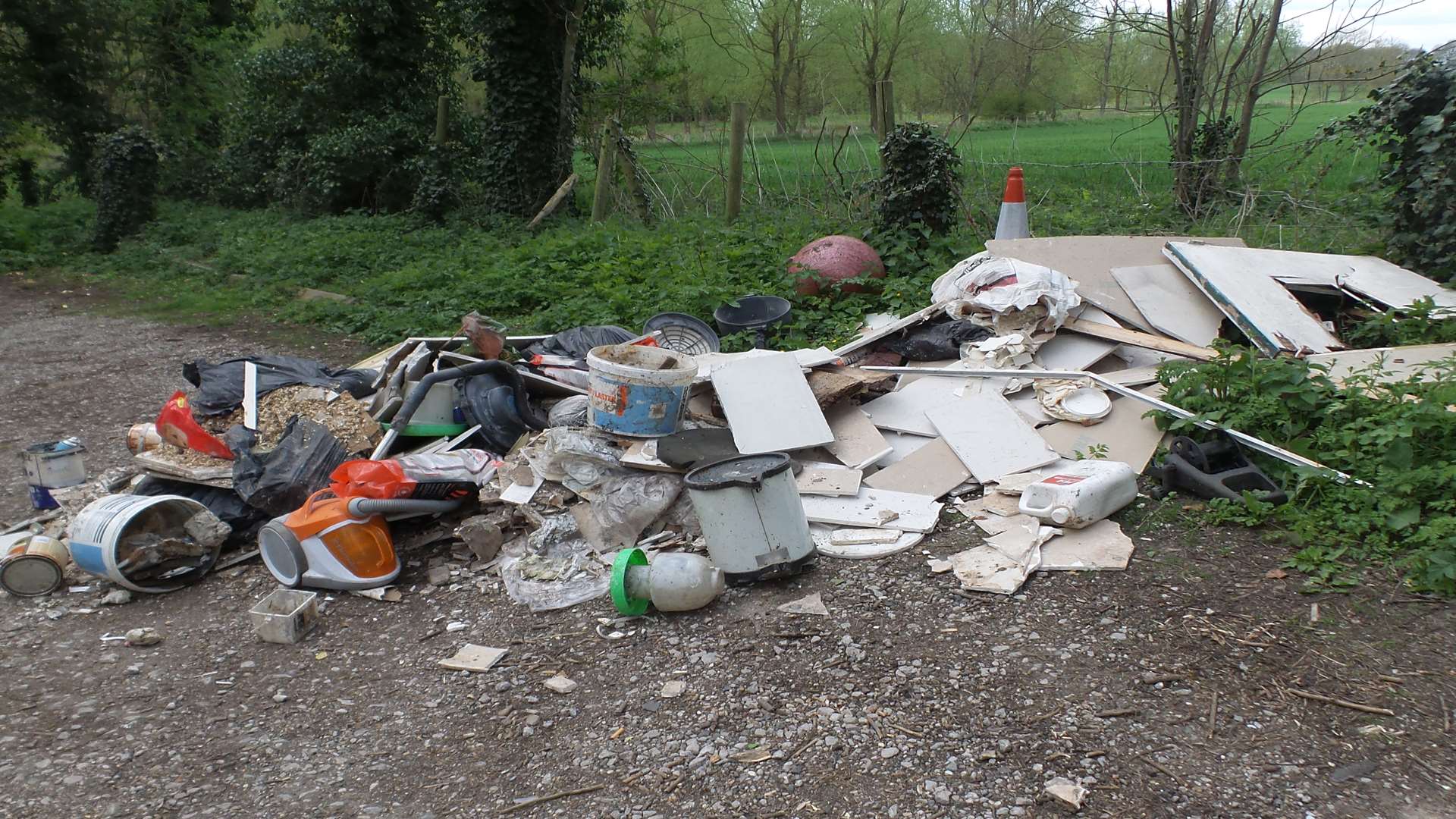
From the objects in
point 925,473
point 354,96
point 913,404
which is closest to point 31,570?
point 925,473

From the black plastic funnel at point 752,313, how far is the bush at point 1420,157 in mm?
3750

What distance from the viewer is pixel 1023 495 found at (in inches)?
151

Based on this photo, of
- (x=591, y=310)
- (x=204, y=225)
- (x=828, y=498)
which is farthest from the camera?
(x=204, y=225)

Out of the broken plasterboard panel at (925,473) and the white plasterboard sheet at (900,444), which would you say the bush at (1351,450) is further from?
the white plasterboard sheet at (900,444)

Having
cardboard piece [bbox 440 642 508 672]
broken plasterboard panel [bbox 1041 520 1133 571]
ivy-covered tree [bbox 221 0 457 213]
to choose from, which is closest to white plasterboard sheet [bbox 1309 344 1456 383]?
broken plasterboard panel [bbox 1041 520 1133 571]

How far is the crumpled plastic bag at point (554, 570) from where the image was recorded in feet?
11.9

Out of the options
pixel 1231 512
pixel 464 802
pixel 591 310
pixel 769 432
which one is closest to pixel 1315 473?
pixel 1231 512

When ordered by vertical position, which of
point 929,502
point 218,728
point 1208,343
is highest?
point 1208,343

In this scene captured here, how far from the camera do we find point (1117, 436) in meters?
4.28

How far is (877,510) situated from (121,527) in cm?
312

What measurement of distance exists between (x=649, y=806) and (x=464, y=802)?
53 centimetres

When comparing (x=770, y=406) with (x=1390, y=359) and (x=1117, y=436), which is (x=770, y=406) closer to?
(x=1117, y=436)

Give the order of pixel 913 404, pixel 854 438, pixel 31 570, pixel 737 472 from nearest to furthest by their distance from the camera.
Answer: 1. pixel 737 472
2. pixel 31 570
3. pixel 854 438
4. pixel 913 404

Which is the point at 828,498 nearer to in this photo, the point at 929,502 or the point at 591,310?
the point at 929,502
